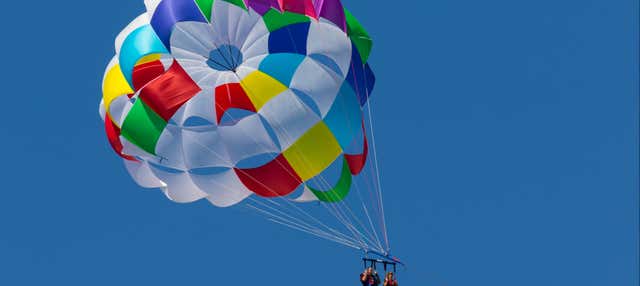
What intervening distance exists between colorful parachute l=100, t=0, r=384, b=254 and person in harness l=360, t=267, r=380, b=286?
0.64 meters

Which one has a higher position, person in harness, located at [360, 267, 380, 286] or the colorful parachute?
the colorful parachute

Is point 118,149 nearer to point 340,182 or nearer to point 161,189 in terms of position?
point 161,189

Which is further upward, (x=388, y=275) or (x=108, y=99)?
(x=108, y=99)

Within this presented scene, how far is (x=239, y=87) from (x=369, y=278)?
416cm

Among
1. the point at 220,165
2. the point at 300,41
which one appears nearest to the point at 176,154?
the point at 220,165

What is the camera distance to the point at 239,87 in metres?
32.9

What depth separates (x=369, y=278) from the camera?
32.1m

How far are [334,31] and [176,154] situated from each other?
3618 mm

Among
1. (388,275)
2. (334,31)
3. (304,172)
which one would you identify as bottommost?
(388,275)

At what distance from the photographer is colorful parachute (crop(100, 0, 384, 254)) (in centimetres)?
3275

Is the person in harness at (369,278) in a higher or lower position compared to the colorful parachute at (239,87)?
lower

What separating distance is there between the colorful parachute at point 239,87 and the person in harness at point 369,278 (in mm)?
640

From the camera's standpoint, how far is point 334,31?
3300cm

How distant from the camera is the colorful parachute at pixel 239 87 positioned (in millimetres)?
32750
